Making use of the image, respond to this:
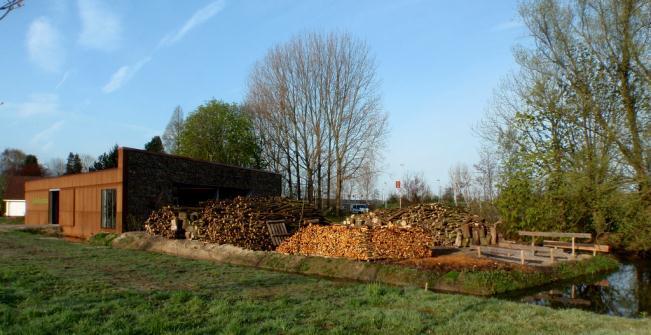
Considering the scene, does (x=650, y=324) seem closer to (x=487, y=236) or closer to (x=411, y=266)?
(x=411, y=266)

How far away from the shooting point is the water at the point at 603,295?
33.7ft

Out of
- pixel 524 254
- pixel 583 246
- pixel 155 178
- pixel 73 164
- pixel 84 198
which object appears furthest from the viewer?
pixel 73 164

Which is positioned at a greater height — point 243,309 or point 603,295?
point 243,309

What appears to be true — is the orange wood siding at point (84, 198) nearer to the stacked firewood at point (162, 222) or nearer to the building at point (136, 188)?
the building at point (136, 188)

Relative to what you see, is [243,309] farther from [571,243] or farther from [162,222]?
[571,243]

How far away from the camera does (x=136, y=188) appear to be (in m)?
20.6

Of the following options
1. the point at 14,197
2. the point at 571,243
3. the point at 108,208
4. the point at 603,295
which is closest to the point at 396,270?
the point at 603,295

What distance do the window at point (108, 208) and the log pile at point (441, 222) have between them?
10.3 m

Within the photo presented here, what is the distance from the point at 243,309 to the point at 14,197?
179 ft

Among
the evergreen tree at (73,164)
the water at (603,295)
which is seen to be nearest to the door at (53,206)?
the water at (603,295)

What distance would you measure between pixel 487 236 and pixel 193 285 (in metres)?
13.5

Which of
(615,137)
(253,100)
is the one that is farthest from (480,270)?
(253,100)

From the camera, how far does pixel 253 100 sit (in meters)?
41.5

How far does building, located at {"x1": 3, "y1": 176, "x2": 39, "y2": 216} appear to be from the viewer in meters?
48.3
